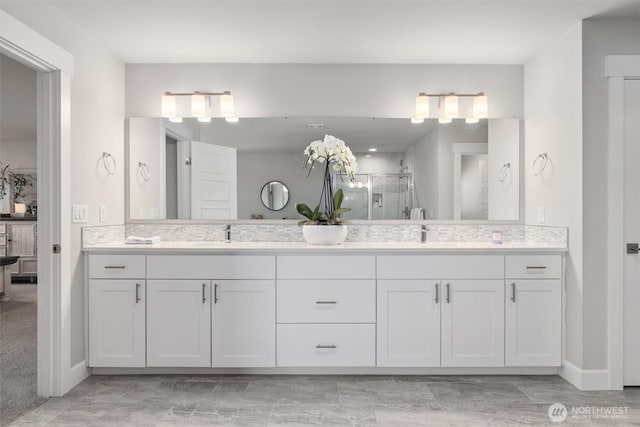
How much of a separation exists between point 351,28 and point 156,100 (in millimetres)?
1641

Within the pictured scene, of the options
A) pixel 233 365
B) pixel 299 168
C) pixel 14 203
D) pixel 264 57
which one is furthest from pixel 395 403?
pixel 14 203

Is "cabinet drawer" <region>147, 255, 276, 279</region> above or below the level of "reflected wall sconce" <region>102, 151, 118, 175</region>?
below

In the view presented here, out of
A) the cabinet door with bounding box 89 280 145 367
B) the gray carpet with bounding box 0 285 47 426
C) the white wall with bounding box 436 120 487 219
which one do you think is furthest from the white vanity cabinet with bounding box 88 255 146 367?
the white wall with bounding box 436 120 487 219

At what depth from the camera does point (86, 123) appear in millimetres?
2869

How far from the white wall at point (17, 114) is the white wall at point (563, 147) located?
4038mm

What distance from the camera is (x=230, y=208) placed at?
135 inches

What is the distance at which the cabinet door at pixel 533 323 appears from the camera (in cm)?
282

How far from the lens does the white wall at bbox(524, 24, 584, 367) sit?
2695 mm

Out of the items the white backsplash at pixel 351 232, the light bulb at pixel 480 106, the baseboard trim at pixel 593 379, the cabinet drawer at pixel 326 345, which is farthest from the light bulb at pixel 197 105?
the baseboard trim at pixel 593 379

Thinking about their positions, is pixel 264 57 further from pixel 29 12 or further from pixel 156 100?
pixel 29 12

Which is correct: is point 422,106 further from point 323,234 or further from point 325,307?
point 325,307

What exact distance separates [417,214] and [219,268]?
5.10ft

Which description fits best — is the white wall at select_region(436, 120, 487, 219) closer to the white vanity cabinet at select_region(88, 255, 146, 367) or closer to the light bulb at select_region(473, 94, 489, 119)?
the light bulb at select_region(473, 94, 489, 119)

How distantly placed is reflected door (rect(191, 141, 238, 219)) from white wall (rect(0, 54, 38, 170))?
1701 mm
